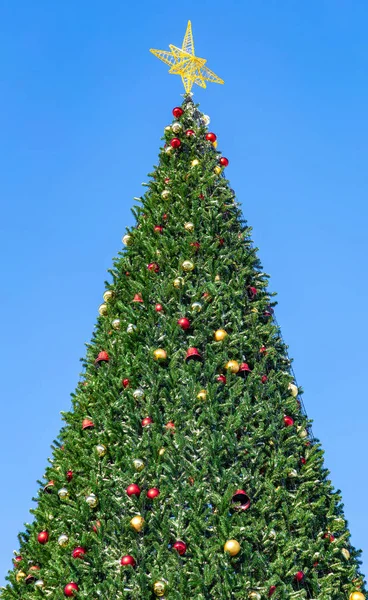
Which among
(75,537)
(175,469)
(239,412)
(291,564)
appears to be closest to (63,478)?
(75,537)

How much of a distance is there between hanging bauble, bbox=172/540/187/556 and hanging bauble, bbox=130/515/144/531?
0.38m

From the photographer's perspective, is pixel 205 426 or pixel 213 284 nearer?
pixel 205 426

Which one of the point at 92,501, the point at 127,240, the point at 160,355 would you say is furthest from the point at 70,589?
the point at 127,240

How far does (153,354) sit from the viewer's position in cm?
700

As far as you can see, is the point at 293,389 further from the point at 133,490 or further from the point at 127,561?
the point at 127,561

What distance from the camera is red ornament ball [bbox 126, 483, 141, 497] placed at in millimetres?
6047

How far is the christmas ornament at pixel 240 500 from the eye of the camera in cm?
591

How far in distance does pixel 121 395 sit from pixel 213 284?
1564 mm

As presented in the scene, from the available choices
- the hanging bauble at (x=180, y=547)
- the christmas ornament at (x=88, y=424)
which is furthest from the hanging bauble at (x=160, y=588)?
the christmas ornament at (x=88, y=424)

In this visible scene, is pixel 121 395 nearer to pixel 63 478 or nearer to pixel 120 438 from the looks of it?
pixel 120 438

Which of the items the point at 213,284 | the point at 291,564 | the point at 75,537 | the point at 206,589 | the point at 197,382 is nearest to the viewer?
the point at 206,589

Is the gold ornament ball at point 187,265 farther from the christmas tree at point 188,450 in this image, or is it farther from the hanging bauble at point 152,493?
the hanging bauble at point 152,493

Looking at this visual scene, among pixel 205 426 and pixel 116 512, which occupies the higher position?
pixel 205 426

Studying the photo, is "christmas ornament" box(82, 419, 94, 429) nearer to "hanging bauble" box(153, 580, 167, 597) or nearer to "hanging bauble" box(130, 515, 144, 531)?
"hanging bauble" box(130, 515, 144, 531)
